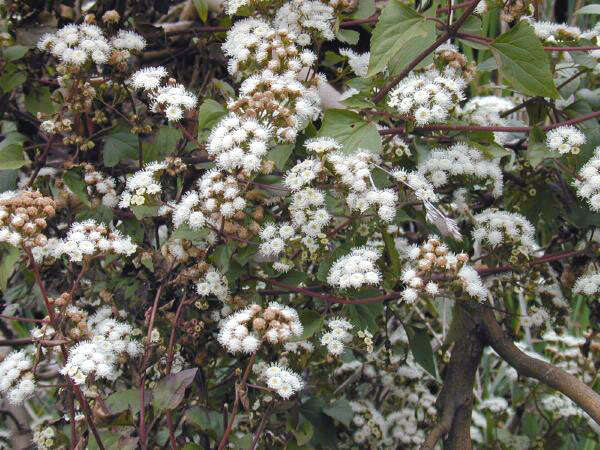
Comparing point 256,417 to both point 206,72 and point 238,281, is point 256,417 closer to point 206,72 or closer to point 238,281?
point 238,281

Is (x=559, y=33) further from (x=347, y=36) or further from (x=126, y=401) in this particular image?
(x=126, y=401)

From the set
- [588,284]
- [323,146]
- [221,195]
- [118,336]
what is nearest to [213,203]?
[221,195]

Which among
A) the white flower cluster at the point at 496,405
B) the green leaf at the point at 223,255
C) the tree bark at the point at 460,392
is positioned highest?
the green leaf at the point at 223,255

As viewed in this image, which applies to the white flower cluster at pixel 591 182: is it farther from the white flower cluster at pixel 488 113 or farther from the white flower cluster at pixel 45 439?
the white flower cluster at pixel 45 439

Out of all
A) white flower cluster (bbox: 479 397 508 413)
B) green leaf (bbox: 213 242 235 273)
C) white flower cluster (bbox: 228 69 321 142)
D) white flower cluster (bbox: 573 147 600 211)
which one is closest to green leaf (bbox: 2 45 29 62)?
white flower cluster (bbox: 228 69 321 142)

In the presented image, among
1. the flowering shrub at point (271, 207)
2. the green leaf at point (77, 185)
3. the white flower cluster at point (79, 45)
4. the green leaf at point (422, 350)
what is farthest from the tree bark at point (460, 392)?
the white flower cluster at point (79, 45)
